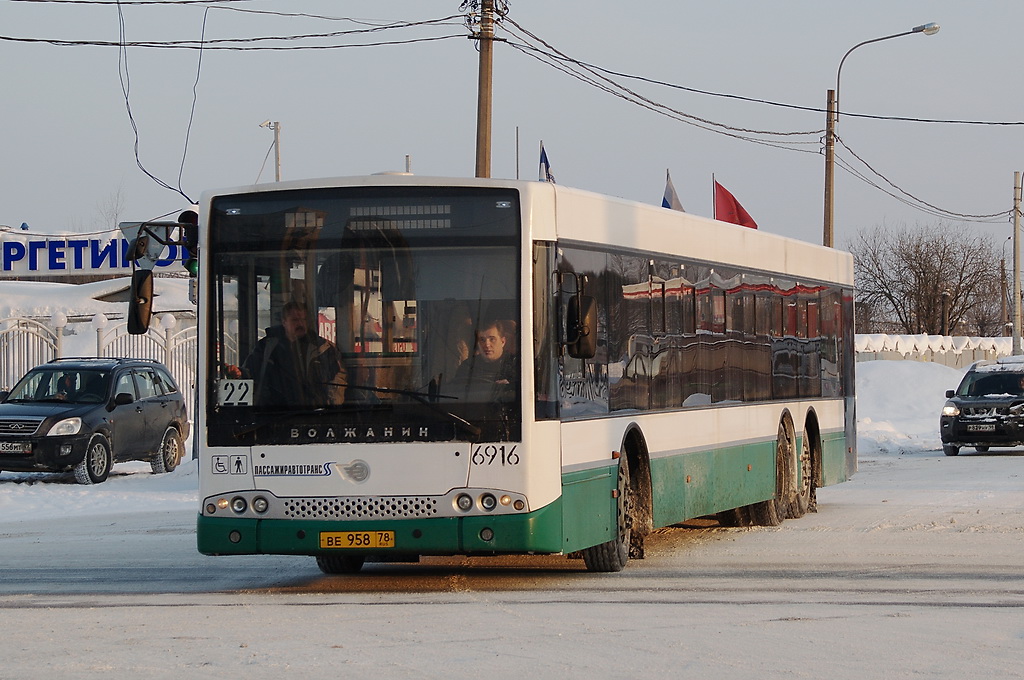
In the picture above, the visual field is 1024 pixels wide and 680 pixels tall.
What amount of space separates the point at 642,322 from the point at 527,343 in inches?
79.0

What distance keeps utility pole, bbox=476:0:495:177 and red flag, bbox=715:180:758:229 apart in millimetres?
3746

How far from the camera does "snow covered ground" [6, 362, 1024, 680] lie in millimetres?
8297

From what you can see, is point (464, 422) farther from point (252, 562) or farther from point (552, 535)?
point (252, 562)

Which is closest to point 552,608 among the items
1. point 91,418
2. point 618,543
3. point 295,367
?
point 618,543

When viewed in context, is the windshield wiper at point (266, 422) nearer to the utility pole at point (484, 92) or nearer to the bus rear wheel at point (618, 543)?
the bus rear wheel at point (618, 543)

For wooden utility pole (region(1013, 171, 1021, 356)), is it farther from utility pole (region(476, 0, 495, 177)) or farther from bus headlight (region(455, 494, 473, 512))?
bus headlight (region(455, 494, 473, 512))

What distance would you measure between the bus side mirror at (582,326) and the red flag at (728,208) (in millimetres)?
14874

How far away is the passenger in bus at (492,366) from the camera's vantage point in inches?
428

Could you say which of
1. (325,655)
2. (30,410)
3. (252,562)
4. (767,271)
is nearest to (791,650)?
(325,655)

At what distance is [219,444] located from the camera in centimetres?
1115

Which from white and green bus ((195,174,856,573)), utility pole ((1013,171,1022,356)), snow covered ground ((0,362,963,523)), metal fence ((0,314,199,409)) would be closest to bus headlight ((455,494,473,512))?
white and green bus ((195,174,856,573))

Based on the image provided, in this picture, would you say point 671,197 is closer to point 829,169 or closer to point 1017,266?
point 829,169

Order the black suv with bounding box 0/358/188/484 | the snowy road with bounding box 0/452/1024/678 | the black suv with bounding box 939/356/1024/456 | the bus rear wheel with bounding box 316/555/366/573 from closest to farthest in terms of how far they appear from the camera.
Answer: the snowy road with bounding box 0/452/1024/678 < the bus rear wheel with bounding box 316/555/366/573 < the black suv with bounding box 0/358/188/484 < the black suv with bounding box 939/356/1024/456

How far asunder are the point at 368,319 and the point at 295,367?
1.92ft
